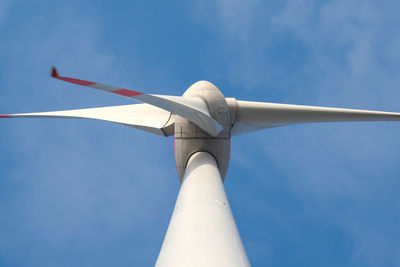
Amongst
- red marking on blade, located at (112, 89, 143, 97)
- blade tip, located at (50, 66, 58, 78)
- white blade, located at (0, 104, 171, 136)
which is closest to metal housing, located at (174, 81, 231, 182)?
white blade, located at (0, 104, 171, 136)

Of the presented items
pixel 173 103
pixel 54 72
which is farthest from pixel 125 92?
pixel 173 103

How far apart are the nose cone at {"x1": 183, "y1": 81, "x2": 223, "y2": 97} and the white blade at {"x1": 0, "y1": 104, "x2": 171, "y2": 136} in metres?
1.21

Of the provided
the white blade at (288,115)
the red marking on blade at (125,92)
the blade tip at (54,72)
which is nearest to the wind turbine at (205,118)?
the white blade at (288,115)

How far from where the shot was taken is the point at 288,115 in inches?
634

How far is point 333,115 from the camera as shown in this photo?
15.8m

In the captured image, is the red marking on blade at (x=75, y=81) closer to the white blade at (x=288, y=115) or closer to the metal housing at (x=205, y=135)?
the metal housing at (x=205, y=135)

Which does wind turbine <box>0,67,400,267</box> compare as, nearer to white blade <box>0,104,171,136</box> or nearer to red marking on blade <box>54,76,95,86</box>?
white blade <box>0,104,171,136</box>

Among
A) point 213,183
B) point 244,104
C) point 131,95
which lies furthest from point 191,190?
point 244,104

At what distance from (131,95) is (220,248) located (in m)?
4.02

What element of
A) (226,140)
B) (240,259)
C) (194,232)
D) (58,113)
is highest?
(58,113)

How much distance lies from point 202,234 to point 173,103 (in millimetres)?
5168

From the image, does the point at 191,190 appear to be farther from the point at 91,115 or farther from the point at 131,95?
the point at 91,115

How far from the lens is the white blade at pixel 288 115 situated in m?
15.6

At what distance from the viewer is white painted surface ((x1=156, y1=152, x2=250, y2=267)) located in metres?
5.69
